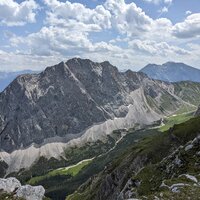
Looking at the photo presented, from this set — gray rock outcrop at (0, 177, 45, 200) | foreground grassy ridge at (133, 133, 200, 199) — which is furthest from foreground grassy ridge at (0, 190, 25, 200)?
foreground grassy ridge at (133, 133, 200, 199)

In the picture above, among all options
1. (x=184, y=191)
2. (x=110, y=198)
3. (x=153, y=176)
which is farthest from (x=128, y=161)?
(x=184, y=191)

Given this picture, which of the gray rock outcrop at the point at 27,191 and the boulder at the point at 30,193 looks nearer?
the boulder at the point at 30,193

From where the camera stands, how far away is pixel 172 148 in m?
122

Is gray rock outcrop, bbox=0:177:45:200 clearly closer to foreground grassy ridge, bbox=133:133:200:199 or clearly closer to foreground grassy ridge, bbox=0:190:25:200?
foreground grassy ridge, bbox=0:190:25:200

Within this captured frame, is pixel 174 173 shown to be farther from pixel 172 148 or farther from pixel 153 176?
pixel 172 148

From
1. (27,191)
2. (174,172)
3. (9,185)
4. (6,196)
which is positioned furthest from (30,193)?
(174,172)

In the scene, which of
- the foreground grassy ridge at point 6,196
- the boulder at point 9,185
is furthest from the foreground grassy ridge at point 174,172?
the boulder at point 9,185

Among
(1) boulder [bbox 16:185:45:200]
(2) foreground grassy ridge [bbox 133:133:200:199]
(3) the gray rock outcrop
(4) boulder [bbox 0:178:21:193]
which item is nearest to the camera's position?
(2) foreground grassy ridge [bbox 133:133:200:199]

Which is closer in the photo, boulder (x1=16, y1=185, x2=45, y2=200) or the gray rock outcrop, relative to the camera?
boulder (x1=16, y1=185, x2=45, y2=200)

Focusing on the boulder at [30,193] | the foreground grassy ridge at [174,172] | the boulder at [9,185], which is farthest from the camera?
the boulder at [9,185]

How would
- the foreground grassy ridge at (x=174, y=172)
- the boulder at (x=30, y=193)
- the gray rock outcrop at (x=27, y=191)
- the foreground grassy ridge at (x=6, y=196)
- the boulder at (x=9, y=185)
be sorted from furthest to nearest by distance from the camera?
the boulder at (x=9, y=185) → the gray rock outcrop at (x=27, y=191) → the boulder at (x=30, y=193) → the foreground grassy ridge at (x=6, y=196) → the foreground grassy ridge at (x=174, y=172)

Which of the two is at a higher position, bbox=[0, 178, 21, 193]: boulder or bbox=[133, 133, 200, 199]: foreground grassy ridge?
bbox=[133, 133, 200, 199]: foreground grassy ridge

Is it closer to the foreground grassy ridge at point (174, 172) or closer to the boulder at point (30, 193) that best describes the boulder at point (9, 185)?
the boulder at point (30, 193)

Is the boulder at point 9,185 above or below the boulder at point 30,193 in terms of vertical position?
below
